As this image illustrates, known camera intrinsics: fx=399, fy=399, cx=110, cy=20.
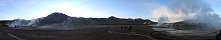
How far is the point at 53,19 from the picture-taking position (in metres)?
184

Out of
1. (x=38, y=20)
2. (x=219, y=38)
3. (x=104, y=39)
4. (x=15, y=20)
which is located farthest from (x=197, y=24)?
(x=15, y=20)

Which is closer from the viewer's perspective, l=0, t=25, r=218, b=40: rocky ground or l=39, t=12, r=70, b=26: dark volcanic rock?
Result: l=0, t=25, r=218, b=40: rocky ground

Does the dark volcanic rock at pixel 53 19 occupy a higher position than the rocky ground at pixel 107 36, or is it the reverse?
the dark volcanic rock at pixel 53 19

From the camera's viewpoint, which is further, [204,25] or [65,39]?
[204,25]

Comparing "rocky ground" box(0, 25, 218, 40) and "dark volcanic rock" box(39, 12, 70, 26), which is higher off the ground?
"dark volcanic rock" box(39, 12, 70, 26)

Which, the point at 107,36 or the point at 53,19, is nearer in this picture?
the point at 107,36

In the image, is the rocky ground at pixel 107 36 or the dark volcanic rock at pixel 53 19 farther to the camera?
the dark volcanic rock at pixel 53 19

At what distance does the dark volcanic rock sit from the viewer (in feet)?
572

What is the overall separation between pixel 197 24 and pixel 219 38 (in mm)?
68900

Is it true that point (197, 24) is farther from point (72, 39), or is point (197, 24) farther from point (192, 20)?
point (72, 39)

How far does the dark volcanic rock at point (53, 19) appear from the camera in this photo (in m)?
174

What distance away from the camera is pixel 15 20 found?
19225cm

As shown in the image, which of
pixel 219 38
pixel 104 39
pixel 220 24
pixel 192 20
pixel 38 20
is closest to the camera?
pixel 219 38

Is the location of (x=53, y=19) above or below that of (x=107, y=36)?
above
